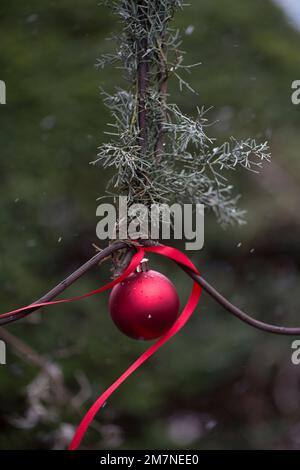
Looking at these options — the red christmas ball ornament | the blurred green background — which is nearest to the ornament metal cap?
the red christmas ball ornament

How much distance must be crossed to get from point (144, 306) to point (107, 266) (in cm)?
115

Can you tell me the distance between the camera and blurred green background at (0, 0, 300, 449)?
Answer: 1726 mm

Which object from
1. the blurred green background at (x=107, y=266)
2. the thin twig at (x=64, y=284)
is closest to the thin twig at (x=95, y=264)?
the thin twig at (x=64, y=284)

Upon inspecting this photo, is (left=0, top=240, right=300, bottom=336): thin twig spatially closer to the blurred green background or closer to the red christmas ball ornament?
the red christmas ball ornament

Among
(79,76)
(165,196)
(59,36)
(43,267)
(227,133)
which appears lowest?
(165,196)

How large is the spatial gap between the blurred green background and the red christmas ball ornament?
1060mm

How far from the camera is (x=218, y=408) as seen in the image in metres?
1.85

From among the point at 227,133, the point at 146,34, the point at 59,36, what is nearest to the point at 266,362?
the point at 227,133

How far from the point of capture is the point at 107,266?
5.94ft

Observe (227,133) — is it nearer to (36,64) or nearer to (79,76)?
(79,76)

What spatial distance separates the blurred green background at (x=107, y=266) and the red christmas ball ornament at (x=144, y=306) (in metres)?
1.06

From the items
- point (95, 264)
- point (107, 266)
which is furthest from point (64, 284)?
point (107, 266)

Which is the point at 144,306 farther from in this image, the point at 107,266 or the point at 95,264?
the point at 107,266

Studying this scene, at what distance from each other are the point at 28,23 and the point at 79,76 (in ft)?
0.81
